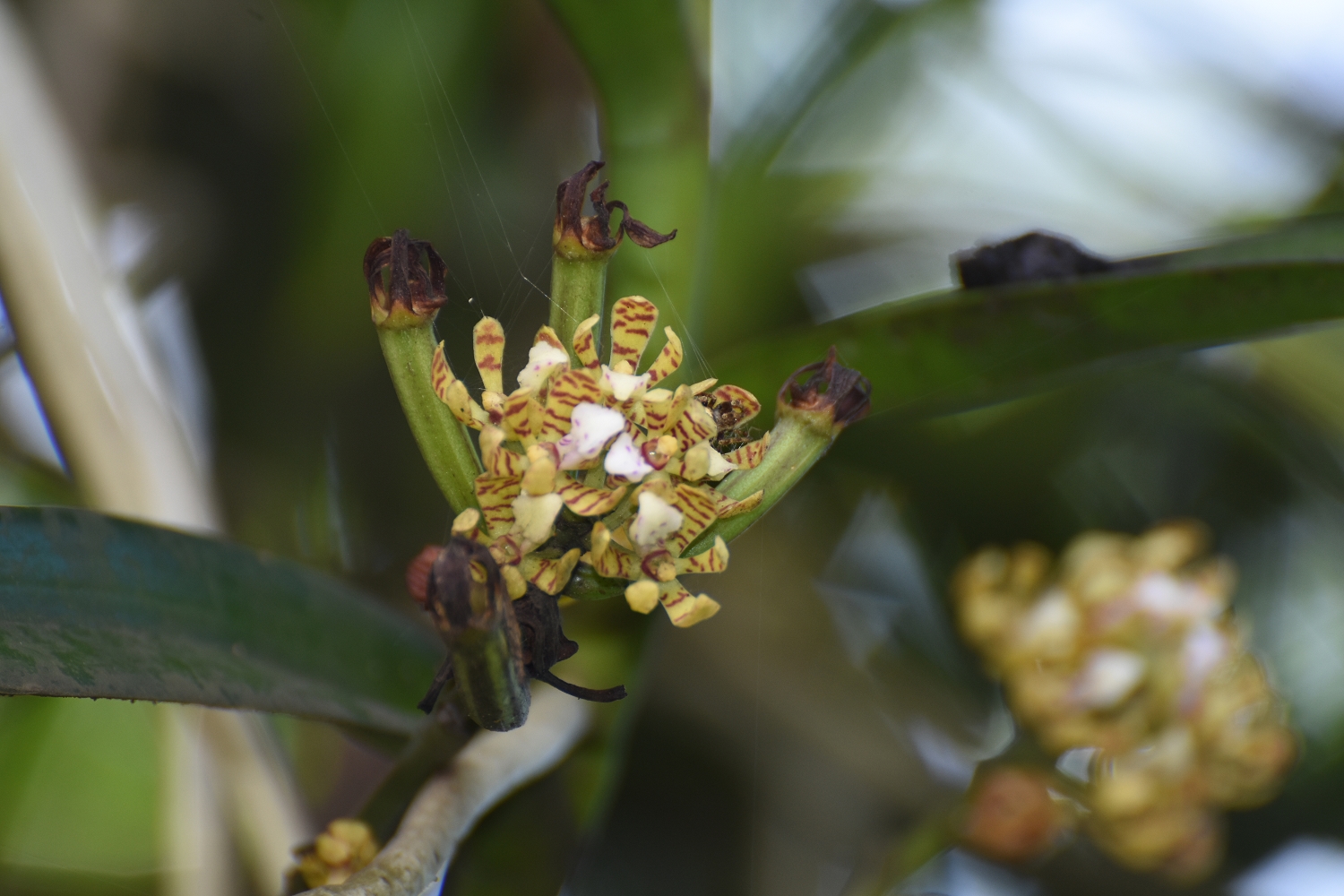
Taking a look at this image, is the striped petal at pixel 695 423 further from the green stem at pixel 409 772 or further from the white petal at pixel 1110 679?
the white petal at pixel 1110 679

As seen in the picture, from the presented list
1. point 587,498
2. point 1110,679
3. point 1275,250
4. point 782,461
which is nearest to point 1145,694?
point 1110,679

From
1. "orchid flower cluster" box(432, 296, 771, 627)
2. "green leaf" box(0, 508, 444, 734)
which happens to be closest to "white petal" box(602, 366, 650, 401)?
"orchid flower cluster" box(432, 296, 771, 627)

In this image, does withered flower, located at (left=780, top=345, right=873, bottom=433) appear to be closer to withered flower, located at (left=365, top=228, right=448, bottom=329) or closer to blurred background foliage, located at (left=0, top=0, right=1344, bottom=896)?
withered flower, located at (left=365, top=228, right=448, bottom=329)

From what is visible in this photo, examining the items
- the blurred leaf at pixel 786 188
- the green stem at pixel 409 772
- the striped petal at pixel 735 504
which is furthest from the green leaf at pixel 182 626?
the blurred leaf at pixel 786 188

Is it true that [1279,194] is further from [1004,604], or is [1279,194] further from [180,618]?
[180,618]

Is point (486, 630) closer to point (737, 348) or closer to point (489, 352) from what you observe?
point (489, 352)

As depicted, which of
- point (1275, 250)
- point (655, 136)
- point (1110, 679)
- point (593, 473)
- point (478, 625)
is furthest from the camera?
point (1110, 679)
